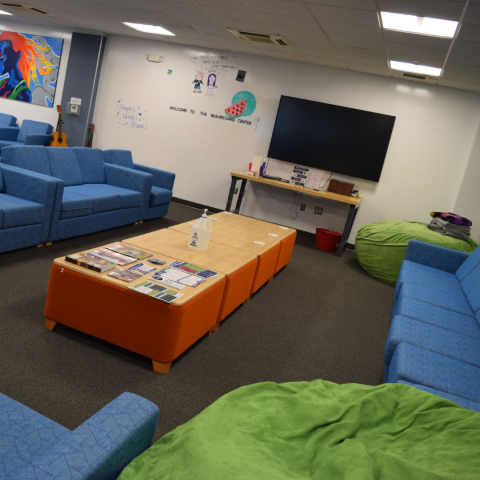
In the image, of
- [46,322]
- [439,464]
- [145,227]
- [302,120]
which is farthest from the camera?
[302,120]

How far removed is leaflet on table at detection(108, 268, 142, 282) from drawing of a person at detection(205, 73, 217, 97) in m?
5.16

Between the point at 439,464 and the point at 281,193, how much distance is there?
6.13 metres

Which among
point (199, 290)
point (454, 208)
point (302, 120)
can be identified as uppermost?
point (302, 120)

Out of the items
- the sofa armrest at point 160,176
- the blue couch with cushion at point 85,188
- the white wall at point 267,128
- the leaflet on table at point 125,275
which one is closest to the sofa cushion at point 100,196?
the blue couch with cushion at point 85,188

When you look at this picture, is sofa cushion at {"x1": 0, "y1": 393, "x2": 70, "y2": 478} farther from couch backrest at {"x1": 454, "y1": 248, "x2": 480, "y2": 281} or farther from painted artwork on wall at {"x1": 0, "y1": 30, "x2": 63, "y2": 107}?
painted artwork on wall at {"x1": 0, "y1": 30, "x2": 63, "y2": 107}

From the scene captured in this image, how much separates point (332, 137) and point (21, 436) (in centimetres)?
608

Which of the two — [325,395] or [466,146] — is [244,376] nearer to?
[325,395]

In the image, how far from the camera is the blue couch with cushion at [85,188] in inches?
171

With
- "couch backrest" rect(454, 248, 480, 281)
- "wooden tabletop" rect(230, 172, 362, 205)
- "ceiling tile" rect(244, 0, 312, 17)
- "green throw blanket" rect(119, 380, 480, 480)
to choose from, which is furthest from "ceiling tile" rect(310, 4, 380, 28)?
"green throw blanket" rect(119, 380, 480, 480)

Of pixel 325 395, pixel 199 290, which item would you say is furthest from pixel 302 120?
pixel 325 395

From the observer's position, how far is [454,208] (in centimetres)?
629

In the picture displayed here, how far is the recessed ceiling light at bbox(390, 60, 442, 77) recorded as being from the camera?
17.4 feet

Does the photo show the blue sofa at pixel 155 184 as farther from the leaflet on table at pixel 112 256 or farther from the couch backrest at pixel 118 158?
the leaflet on table at pixel 112 256

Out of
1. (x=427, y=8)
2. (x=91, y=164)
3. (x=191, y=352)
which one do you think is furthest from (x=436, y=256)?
(x=91, y=164)
